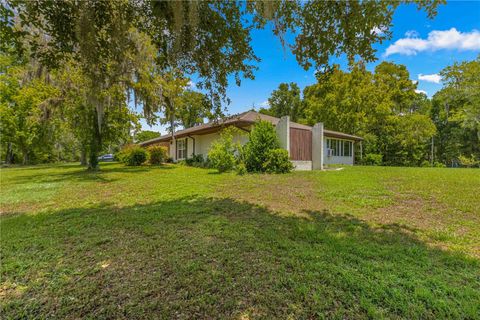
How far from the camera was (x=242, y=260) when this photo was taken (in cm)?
289

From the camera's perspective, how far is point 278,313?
2.02 metres

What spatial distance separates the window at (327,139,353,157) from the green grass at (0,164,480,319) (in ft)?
46.7

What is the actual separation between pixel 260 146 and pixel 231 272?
9.39 meters

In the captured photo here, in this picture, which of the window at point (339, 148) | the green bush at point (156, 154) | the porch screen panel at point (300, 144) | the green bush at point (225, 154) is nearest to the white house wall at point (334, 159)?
the window at point (339, 148)

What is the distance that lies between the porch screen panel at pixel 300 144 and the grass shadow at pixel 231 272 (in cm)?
934

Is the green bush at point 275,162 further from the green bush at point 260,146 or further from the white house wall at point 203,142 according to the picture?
the white house wall at point 203,142

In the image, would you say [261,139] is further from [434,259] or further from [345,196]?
[434,259]

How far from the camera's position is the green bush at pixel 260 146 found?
11711 millimetres

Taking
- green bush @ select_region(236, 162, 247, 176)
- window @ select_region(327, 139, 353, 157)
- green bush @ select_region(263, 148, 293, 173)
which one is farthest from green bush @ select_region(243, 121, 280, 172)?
window @ select_region(327, 139, 353, 157)

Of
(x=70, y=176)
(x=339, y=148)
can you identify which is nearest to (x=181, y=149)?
(x=70, y=176)

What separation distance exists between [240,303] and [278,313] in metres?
0.35

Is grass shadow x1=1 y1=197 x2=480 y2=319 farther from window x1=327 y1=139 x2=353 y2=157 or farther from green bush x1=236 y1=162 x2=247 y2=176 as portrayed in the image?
window x1=327 y1=139 x2=353 y2=157

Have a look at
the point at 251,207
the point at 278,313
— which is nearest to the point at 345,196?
the point at 251,207

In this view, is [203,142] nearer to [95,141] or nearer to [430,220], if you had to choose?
[95,141]
